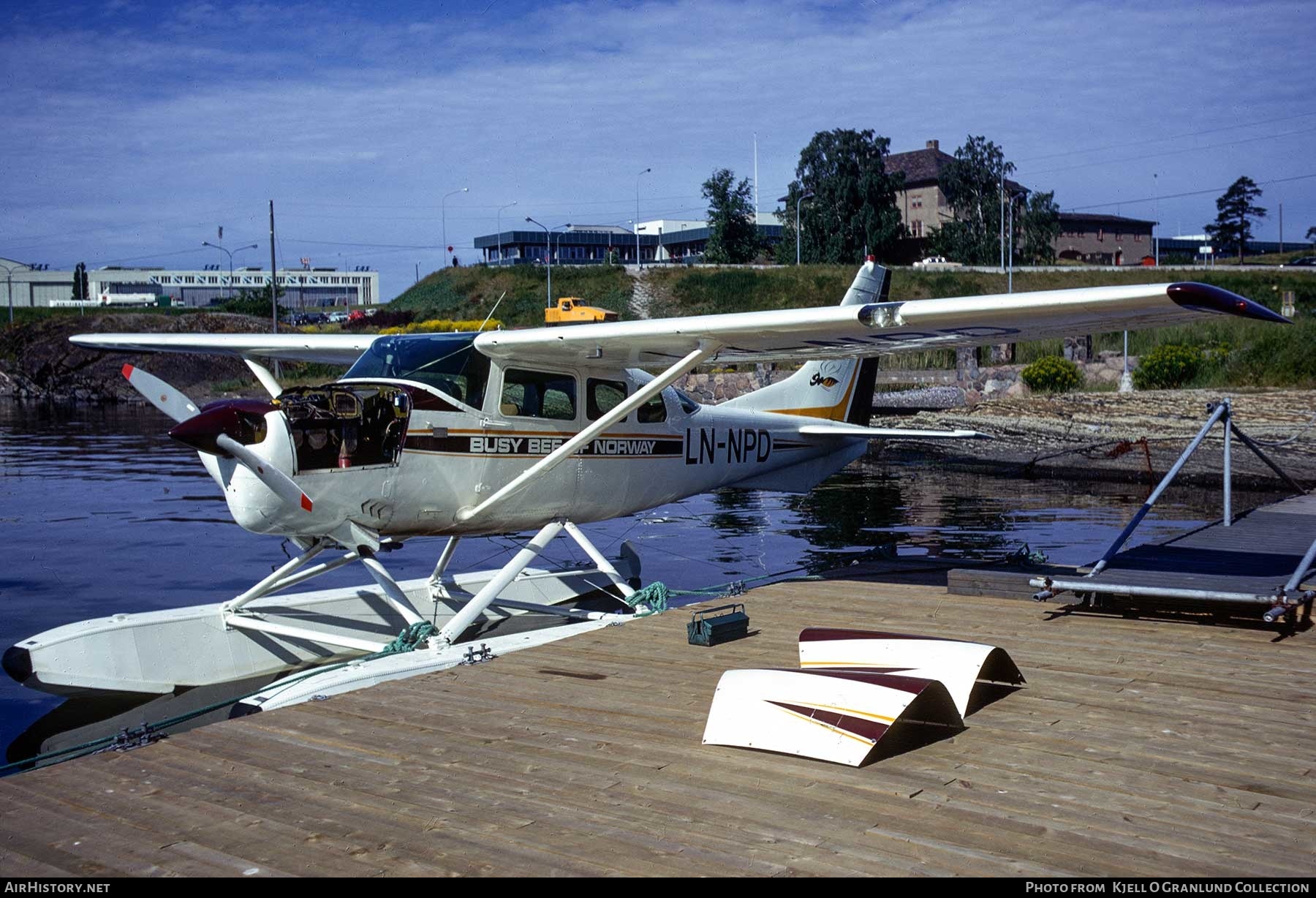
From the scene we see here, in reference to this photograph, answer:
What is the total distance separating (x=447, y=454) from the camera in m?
8.20

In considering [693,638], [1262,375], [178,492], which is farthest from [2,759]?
[1262,375]

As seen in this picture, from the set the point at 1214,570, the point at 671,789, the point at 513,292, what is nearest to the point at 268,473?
the point at 671,789

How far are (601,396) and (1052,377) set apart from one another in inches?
973

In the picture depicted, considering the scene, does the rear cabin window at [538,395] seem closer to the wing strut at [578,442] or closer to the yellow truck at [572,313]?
the wing strut at [578,442]

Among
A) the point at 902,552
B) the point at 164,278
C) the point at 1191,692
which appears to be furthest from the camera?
the point at 164,278

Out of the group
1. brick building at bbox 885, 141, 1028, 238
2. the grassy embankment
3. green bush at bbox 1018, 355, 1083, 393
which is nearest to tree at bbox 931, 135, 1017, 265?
brick building at bbox 885, 141, 1028, 238

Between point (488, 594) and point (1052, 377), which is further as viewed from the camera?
point (1052, 377)

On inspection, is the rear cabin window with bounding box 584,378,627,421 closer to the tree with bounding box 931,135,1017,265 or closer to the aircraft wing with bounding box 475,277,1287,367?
the aircraft wing with bounding box 475,277,1287,367

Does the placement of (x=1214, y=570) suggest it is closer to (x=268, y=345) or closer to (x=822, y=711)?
(x=822, y=711)

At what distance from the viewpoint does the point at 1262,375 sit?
93.4 feet

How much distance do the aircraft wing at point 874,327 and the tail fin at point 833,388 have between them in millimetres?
2550
